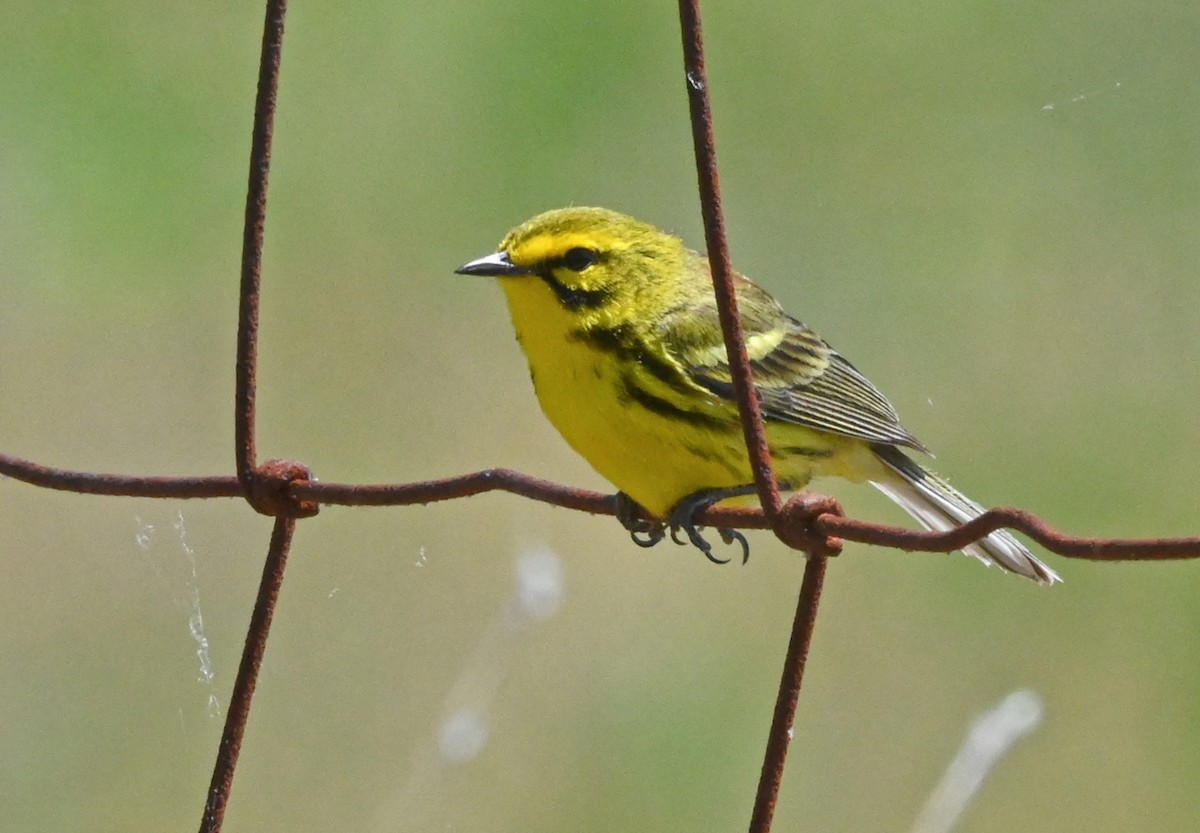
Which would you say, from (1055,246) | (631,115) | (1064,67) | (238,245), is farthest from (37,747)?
(1064,67)

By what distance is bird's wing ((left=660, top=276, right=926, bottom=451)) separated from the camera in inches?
101

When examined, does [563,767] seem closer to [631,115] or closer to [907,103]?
[631,115]

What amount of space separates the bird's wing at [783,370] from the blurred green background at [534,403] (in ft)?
4.71

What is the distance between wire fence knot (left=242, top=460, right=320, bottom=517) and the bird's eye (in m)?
0.68

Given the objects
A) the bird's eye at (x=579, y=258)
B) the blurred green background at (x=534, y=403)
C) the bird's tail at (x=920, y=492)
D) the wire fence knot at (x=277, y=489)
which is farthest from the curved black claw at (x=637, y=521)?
the blurred green background at (x=534, y=403)

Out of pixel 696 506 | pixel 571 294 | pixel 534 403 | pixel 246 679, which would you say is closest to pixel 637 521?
pixel 696 506

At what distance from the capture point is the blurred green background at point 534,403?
4.43 metres

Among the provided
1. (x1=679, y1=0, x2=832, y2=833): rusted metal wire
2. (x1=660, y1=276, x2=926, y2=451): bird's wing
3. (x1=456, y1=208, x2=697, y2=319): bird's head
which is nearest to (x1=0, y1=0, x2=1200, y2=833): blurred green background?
(x1=660, y1=276, x2=926, y2=451): bird's wing

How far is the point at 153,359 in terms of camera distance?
5438 mm

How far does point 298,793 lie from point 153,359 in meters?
1.63

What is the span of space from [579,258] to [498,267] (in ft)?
0.40

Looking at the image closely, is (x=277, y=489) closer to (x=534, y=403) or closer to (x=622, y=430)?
(x=622, y=430)

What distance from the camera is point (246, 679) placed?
6.28 feet

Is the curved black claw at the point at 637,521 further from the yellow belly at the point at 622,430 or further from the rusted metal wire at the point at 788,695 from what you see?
the rusted metal wire at the point at 788,695
